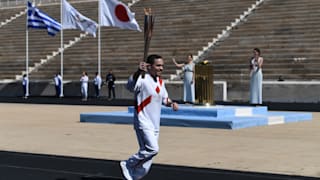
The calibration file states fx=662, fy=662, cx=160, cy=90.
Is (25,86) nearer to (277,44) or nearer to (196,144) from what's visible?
(277,44)

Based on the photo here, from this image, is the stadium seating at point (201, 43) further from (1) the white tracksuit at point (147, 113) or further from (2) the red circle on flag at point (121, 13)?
(1) the white tracksuit at point (147, 113)

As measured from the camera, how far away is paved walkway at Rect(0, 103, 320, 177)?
34.5 ft

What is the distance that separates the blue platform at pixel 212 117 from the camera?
648 inches

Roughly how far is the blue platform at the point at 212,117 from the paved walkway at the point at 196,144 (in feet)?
1.33

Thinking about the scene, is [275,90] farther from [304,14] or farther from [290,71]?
[304,14]

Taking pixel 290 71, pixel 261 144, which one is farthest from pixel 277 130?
pixel 290 71

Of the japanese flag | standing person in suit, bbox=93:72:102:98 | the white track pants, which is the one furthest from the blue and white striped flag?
the white track pants

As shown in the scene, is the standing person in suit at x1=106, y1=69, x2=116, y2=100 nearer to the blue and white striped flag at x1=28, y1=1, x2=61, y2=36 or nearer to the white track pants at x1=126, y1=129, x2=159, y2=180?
the blue and white striped flag at x1=28, y1=1, x2=61, y2=36

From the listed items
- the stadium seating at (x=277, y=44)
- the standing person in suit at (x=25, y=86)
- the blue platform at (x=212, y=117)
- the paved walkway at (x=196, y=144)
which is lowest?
the paved walkway at (x=196, y=144)

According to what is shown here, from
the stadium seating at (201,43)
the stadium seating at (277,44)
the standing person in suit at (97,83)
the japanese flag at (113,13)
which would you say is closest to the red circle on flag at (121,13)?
the japanese flag at (113,13)

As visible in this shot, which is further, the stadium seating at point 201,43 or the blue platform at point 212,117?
the stadium seating at point 201,43

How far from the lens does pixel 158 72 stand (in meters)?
8.22

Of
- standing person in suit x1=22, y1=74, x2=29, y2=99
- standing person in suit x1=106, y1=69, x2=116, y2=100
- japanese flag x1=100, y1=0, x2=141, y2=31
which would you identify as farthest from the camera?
standing person in suit x1=22, y1=74, x2=29, y2=99

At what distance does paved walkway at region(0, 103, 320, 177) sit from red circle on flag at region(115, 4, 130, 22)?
12.4m
